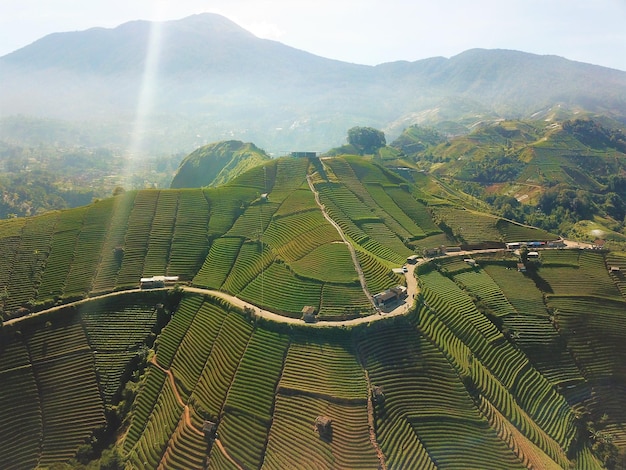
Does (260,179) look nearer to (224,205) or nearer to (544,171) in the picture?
(224,205)

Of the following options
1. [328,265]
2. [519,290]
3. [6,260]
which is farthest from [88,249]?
[519,290]

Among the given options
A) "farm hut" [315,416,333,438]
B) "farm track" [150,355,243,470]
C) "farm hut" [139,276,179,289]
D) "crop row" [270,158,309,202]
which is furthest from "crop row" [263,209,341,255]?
"farm hut" [315,416,333,438]

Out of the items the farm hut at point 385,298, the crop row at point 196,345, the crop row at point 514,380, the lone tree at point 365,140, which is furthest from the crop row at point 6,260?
the lone tree at point 365,140

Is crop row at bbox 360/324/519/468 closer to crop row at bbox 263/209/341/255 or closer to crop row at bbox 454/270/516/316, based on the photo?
crop row at bbox 454/270/516/316

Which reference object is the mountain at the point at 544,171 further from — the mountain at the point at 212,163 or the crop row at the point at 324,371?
the crop row at the point at 324,371

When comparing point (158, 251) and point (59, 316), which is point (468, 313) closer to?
point (158, 251)

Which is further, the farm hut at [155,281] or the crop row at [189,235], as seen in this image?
the crop row at [189,235]

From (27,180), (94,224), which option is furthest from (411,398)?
(27,180)
